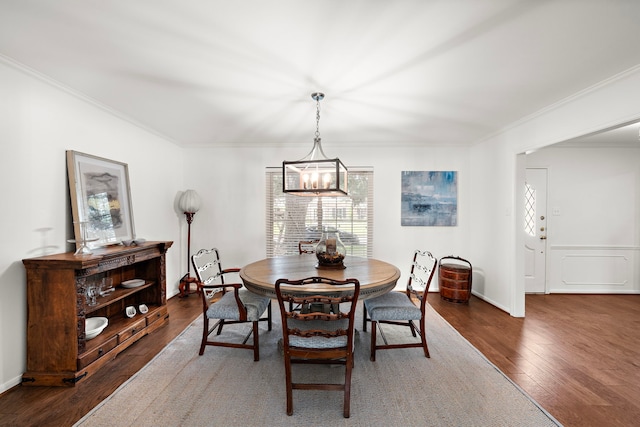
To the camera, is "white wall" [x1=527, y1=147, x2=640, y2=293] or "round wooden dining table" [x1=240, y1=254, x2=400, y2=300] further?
"white wall" [x1=527, y1=147, x2=640, y2=293]

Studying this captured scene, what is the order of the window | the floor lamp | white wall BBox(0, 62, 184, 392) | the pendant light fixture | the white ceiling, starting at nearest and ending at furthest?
1. the white ceiling
2. white wall BBox(0, 62, 184, 392)
3. the pendant light fixture
4. the floor lamp
5. the window

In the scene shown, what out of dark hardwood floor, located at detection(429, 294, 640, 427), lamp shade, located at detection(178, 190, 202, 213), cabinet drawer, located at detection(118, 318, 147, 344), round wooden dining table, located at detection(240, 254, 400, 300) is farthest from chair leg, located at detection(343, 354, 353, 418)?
lamp shade, located at detection(178, 190, 202, 213)

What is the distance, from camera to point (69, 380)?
202 centimetres

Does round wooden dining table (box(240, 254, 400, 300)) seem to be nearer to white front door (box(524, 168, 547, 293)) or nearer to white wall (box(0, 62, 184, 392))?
white wall (box(0, 62, 184, 392))

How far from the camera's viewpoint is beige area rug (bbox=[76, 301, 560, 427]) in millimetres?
1706

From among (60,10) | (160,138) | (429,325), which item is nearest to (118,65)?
(60,10)

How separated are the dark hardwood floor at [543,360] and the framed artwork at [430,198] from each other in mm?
1315

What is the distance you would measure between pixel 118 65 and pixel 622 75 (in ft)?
13.1

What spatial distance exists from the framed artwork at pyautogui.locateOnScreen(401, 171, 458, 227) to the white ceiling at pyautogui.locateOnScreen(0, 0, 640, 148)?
1404 mm

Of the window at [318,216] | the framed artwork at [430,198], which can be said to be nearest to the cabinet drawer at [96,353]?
the window at [318,216]

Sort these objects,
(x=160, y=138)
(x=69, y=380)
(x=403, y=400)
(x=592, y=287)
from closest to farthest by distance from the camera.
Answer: (x=403, y=400)
(x=69, y=380)
(x=160, y=138)
(x=592, y=287)

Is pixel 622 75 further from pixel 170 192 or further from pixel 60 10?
pixel 170 192

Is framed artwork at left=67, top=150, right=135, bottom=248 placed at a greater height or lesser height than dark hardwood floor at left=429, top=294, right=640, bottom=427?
greater

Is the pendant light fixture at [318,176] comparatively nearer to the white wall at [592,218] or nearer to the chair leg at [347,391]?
the chair leg at [347,391]
